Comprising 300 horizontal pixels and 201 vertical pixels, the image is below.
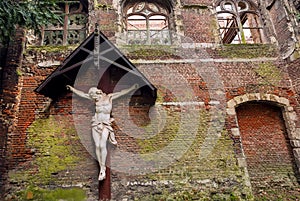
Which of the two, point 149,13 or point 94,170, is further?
point 149,13

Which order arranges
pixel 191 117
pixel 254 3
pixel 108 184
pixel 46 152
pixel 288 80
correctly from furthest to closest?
pixel 254 3, pixel 288 80, pixel 191 117, pixel 46 152, pixel 108 184

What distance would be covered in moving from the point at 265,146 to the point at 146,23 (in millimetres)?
5059

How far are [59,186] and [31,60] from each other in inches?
143

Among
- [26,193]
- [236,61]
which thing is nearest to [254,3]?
[236,61]

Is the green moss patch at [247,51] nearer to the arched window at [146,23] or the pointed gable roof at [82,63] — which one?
the arched window at [146,23]

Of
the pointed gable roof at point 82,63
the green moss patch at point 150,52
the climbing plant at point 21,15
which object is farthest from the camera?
the green moss patch at point 150,52

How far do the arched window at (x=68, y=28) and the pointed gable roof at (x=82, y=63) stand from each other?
1.60 m

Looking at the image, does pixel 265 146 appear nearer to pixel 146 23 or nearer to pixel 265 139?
pixel 265 139

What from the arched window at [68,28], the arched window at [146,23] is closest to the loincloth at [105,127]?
the arched window at [146,23]

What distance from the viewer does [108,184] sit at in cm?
686

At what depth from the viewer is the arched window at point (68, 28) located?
30.1ft

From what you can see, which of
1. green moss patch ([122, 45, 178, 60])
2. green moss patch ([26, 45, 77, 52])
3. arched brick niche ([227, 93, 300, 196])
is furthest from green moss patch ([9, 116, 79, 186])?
arched brick niche ([227, 93, 300, 196])

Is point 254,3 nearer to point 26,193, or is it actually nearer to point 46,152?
point 46,152

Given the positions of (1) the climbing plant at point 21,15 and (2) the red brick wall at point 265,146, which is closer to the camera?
(1) the climbing plant at point 21,15
